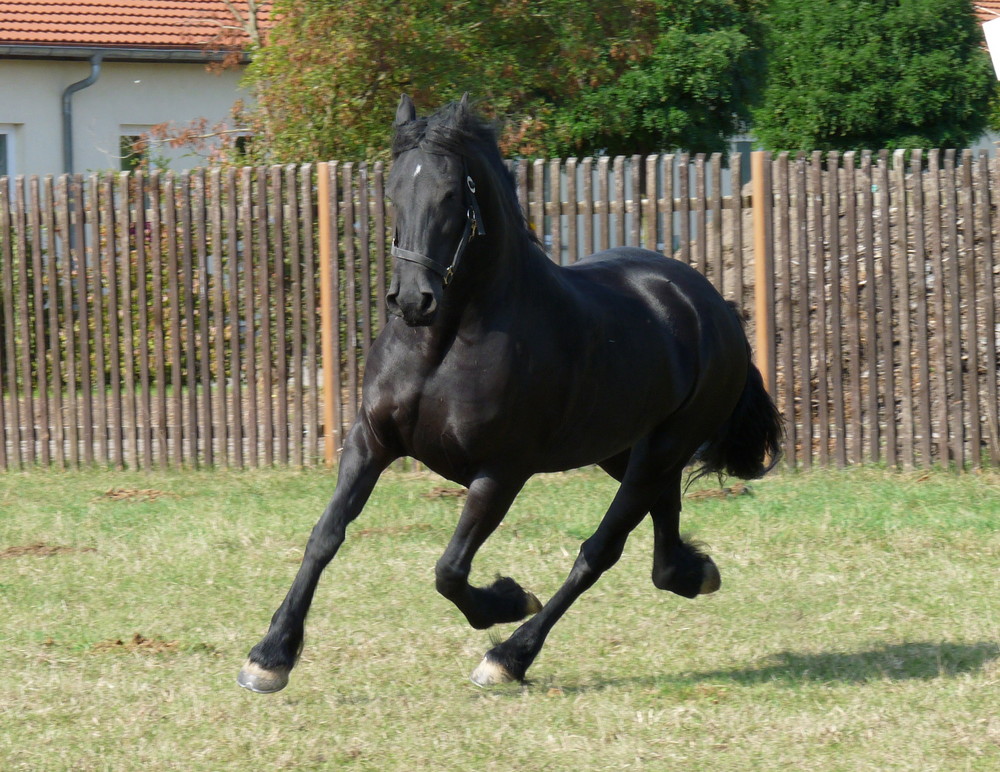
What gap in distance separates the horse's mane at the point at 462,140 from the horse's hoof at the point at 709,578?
1.90 metres

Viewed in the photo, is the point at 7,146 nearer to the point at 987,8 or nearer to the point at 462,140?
the point at 462,140

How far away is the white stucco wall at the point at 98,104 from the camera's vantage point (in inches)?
687

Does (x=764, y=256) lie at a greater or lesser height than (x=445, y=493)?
greater

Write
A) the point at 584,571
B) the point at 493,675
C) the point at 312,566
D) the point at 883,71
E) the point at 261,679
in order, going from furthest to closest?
the point at 883,71 → the point at 584,571 → the point at 493,675 → the point at 312,566 → the point at 261,679

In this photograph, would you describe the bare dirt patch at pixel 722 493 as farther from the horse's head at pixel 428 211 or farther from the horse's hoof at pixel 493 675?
the horse's head at pixel 428 211

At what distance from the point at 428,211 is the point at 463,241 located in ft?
0.58

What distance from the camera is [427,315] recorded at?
13.0ft

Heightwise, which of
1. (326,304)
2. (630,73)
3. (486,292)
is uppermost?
(630,73)

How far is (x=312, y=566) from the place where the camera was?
14.7 feet

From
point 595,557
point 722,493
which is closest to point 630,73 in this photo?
point 722,493

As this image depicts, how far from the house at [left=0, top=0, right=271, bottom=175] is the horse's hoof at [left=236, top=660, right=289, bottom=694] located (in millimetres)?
13168

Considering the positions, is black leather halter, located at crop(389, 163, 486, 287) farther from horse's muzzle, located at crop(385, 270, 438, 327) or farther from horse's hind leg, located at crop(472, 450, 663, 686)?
horse's hind leg, located at crop(472, 450, 663, 686)

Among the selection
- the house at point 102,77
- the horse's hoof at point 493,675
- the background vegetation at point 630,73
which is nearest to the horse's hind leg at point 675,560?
the horse's hoof at point 493,675

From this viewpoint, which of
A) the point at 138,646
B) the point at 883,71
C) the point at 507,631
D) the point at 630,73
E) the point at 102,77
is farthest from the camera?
the point at 102,77
